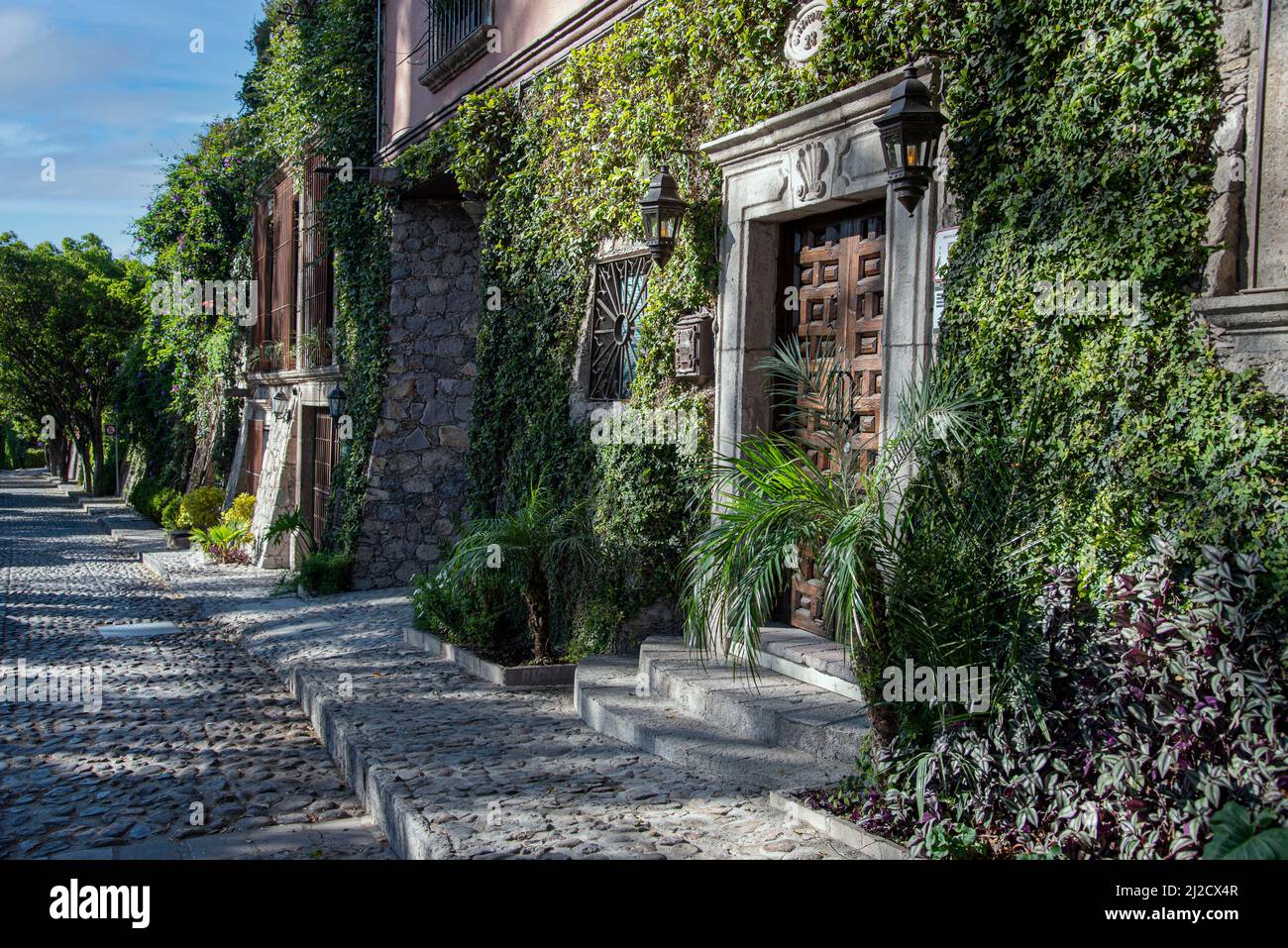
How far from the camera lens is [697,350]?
6.64 metres

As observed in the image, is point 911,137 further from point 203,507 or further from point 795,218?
point 203,507

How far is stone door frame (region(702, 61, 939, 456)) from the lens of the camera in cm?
506

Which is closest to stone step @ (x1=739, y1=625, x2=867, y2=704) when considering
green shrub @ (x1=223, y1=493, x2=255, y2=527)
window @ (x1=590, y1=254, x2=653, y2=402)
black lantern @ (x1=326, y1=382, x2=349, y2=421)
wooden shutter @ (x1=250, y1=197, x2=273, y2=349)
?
window @ (x1=590, y1=254, x2=653, y2=402)

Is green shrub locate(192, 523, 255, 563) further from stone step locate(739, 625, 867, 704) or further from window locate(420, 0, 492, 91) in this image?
stone step locate(739, 625, 867, 704)

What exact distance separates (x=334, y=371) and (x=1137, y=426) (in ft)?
34.4

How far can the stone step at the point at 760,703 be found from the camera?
15.4 feet

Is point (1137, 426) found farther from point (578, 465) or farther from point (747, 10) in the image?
point (578, 465)

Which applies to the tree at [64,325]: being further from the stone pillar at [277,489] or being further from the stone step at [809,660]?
the stone step at [809,660]

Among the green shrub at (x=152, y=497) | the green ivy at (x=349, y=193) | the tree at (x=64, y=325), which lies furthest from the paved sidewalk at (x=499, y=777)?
the tree at (x=64, y=325)

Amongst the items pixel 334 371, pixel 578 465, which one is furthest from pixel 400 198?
pixel 578 465

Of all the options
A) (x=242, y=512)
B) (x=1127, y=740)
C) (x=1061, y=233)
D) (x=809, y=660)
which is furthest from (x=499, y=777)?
(x=242, y=512)

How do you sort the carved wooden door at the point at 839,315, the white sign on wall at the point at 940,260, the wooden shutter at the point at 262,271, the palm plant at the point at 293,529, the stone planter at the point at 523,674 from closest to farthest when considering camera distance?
the white sign on wall at the point at 940,260 < the carved wooden door at the point at 839,315 < the stone planter at the point at 523,674 < the palm plant at the point at 293,529 < the wooden shutter at the point at 262,271

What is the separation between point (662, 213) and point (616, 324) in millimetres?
1309

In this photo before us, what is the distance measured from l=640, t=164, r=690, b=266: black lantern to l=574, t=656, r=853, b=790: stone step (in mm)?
2626
